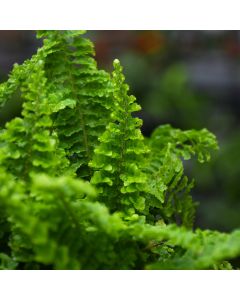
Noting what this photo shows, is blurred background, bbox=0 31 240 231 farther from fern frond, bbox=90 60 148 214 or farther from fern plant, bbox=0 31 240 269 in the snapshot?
fern frond, bbox=90 60 148 214

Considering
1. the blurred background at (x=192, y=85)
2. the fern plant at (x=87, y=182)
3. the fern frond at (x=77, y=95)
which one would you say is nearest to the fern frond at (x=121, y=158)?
the fern plant at (x=87, y=182)

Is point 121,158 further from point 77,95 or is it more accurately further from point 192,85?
point 192,85

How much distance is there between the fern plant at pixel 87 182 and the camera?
41.3 inches

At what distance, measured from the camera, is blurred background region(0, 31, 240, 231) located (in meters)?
4.17

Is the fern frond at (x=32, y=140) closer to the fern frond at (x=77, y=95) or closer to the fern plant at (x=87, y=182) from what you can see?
the fern plant at (x=87, y=182)

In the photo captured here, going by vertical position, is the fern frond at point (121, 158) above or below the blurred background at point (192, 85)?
below

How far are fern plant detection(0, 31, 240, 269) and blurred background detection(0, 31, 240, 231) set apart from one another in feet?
7.97

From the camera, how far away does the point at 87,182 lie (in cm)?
131

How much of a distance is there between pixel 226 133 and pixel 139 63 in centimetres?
97

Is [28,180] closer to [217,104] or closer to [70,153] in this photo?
[70,153]

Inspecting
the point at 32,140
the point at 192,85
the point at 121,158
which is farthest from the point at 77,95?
the point at 192,85

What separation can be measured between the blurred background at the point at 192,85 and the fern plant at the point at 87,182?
7.97ft

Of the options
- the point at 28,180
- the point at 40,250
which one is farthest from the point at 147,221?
the point at 40,250

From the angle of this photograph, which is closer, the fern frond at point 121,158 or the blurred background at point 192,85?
the fern frond at point 121,158
